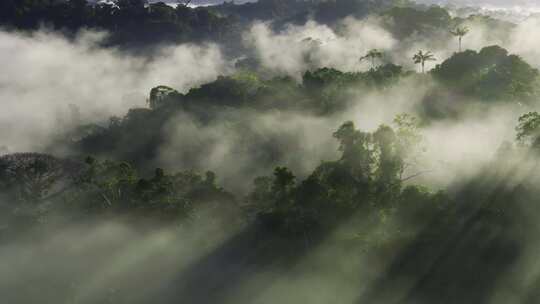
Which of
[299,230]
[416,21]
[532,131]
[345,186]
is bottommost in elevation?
[299,230]

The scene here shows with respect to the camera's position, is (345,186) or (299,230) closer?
(299,230)

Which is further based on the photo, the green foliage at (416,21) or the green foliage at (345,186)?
the green foliage at (416,21)

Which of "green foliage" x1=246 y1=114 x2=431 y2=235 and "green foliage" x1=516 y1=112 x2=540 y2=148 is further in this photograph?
"green foliage" x1=516 y1=112 x2=540 y2=148

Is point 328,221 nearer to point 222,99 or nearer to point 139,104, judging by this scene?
point 222,99

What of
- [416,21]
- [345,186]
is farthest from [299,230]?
[416,21]

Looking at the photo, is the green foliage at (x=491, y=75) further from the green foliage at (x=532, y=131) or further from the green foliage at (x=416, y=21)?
the green foliage at (x=416, y=21)

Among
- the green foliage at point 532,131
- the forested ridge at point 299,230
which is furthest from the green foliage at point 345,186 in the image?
the green foliage at point 532,131

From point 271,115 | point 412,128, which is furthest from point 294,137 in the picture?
point 412,128

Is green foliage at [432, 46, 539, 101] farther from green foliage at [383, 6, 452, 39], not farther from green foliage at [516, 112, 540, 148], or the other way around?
green foliage at [383, 6, 452, 39]

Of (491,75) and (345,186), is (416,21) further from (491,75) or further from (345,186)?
(345,186)

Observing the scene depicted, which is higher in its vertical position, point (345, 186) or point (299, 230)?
point (345, 186)

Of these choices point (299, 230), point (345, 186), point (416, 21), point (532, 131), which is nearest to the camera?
point (299, 230)

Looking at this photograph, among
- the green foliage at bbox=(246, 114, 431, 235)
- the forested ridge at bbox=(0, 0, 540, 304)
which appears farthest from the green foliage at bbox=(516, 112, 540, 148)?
the green foliage at bbox=(246, 114, 431, 235)
